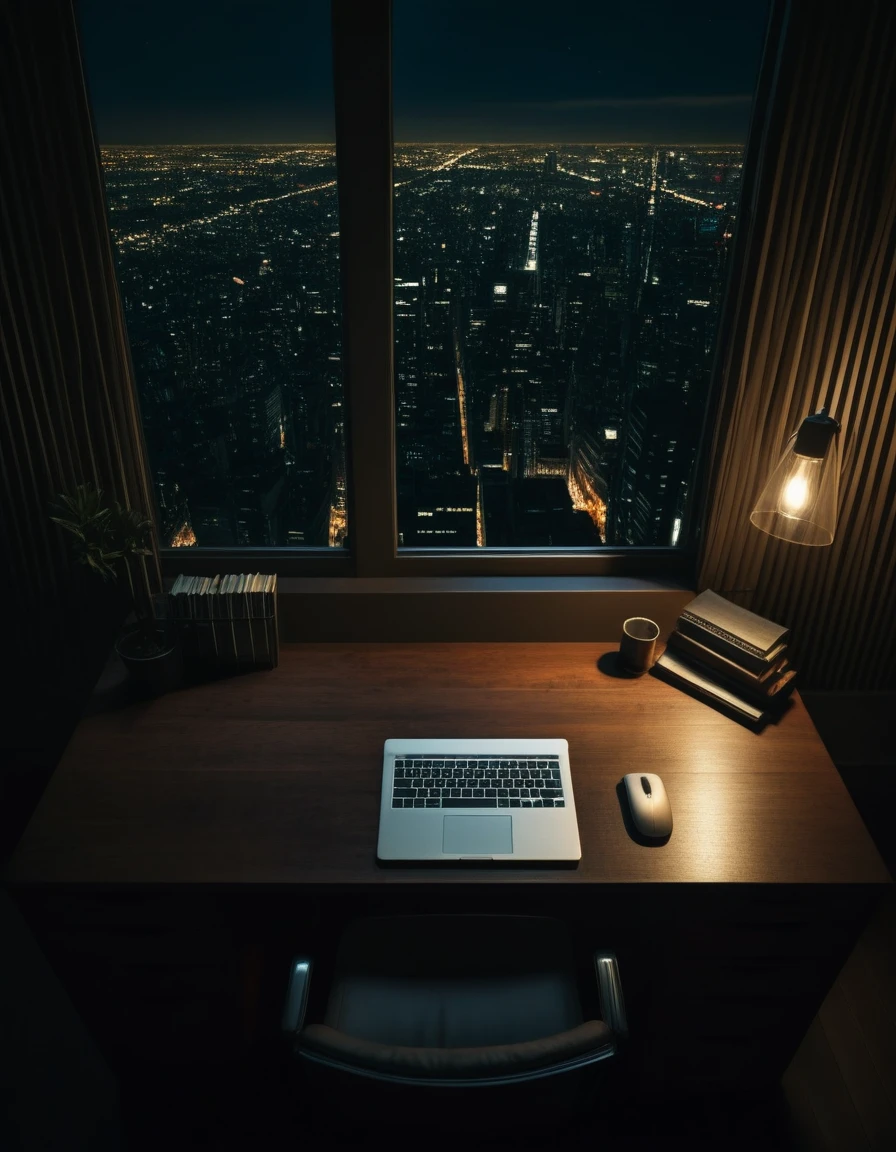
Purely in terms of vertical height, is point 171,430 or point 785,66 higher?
point 785,66

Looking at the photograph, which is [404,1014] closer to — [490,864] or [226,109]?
[490,864]

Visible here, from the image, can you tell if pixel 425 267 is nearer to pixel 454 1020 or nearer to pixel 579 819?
pixel 579 819

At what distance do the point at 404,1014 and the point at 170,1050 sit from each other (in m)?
0.66

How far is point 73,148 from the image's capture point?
1.61 meters

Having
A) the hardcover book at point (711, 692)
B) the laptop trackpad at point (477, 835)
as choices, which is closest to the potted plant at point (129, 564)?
the laptop trackpad at point (477, 835)

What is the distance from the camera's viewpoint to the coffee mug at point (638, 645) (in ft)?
6.34

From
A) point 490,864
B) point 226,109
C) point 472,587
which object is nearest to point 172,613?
point 472,587

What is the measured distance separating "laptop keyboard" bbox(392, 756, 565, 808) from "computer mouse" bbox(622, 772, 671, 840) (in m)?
0.15

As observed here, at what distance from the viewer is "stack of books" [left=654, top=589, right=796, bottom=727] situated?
183cm

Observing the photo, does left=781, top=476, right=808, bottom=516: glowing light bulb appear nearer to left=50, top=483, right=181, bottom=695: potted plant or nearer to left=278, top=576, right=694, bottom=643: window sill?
left=278, top=576, right=694, bottom=643: window sill

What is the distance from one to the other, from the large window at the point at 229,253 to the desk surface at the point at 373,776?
51cm

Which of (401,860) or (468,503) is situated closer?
(401,860)

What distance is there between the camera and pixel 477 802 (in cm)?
159

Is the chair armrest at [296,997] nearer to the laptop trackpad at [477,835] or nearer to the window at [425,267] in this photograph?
the laptop trackpad at [477,835]
